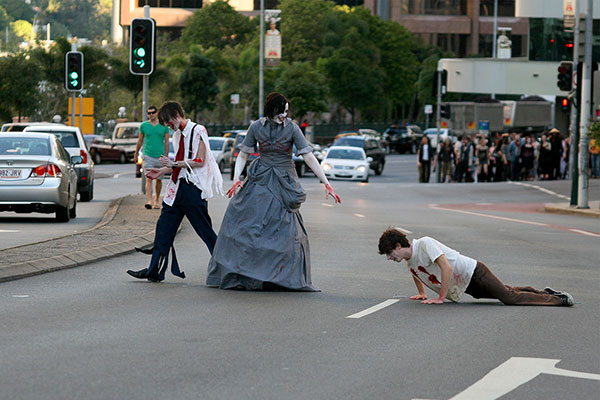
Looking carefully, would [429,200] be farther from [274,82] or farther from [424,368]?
[274,82]

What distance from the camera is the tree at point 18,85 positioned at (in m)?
57.2

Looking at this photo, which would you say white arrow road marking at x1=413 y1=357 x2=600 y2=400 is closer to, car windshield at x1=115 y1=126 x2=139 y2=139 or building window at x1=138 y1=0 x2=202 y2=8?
car windshield at x1=115 y1=126 x2=139 y2=139

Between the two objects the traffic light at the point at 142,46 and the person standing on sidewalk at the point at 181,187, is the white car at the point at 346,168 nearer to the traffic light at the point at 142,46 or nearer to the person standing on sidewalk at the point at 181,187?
the traffic light at the point at 142,46

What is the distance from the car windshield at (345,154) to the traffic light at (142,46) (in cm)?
2359

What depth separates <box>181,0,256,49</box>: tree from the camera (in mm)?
104938

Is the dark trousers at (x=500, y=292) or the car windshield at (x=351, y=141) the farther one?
the car windshield at (x=351, y=141)

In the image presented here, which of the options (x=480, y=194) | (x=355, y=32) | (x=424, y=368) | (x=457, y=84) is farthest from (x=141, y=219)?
(x=355, y=32)

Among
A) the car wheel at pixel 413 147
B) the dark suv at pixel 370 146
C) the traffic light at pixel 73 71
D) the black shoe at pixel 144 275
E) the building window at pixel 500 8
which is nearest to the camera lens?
the black shoe at pixel 144 275

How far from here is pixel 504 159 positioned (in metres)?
47.1

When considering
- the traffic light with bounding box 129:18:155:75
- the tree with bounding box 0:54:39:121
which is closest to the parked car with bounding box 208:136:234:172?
the tree with bounding box 0:54:39:121

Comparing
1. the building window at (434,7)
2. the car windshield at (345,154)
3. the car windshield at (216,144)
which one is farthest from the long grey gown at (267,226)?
the building window at (434,7)

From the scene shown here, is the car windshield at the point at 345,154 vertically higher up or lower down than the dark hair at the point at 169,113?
lower down

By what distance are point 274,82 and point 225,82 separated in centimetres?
379

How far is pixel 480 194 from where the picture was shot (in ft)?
125
